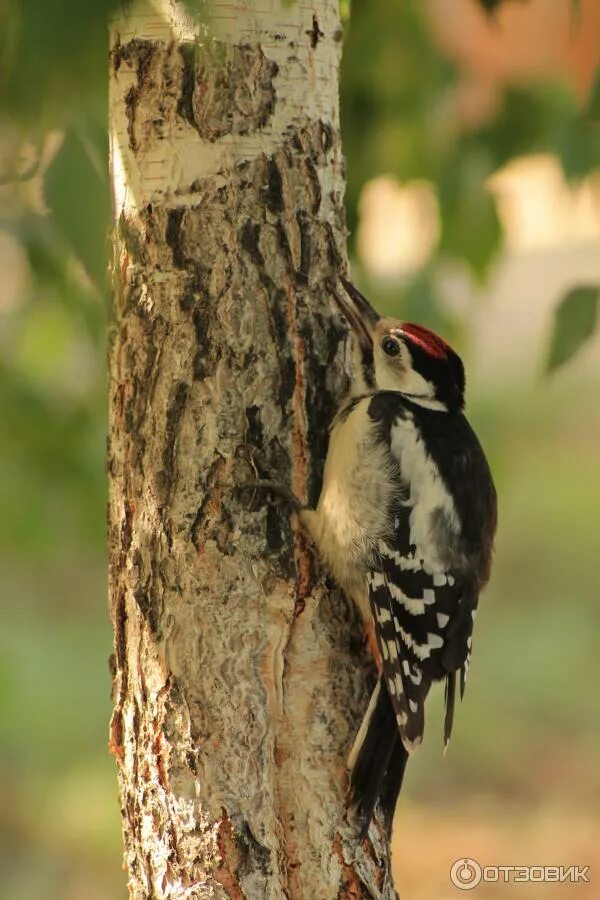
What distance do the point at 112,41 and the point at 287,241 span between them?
38 centimetres

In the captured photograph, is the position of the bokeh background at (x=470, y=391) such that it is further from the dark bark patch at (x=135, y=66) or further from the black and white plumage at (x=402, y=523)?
the black and white plumage at (x=402, y=523)

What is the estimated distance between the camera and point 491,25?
68.9 inches

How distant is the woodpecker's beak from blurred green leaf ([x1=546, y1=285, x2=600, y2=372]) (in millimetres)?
553

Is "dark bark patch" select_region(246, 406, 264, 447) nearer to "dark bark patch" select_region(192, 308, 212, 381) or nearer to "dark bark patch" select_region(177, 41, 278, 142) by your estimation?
"dark bark patch" select_region(192, 308, 212, 381)

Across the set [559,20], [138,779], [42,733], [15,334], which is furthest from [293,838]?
[42,733]

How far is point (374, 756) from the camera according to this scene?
1784mm

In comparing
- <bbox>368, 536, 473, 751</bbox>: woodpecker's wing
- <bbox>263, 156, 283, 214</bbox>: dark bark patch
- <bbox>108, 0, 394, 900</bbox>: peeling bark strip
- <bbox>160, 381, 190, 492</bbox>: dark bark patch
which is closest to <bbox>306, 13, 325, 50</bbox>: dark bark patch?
<bbox>108, 0, 394, 900</bbox>: peeling bark strip

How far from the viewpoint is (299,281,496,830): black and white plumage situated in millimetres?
1841

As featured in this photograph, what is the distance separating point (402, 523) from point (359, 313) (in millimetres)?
371

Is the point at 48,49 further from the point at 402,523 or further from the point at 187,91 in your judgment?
the point at 402,523

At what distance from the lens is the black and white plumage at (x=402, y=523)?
72.5 inches

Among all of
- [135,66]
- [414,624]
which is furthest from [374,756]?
[135,66]

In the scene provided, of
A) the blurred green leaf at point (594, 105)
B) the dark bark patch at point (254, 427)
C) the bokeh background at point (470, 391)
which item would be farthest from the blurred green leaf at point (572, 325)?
the dark bark patch at point (254, 427)

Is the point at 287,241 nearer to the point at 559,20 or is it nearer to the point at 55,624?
the point at 559,20
